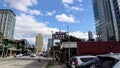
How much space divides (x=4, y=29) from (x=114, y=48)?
11697 cm

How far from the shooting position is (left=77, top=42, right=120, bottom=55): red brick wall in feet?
94.7

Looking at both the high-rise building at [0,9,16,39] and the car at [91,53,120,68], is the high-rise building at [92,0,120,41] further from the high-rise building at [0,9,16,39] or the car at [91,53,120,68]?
the car at [91,53,120,68]

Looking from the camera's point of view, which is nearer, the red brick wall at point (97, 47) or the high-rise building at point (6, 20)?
the red brick wall at point (97, 47)

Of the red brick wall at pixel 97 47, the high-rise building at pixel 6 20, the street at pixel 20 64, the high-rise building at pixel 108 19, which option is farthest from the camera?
the high-rise building at pixel 6 20

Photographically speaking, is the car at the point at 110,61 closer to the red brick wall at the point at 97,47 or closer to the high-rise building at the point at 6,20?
the red brick wall at the point at 97,47

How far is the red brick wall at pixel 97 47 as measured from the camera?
28.9 meters

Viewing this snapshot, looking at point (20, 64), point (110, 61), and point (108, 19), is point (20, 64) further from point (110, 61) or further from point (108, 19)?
point (108, 19)

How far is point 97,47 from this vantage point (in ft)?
95.6

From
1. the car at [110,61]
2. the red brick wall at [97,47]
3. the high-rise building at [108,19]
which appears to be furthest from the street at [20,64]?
the high-rise building at [108,19]

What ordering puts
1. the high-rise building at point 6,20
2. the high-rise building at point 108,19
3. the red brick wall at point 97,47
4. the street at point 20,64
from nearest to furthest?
1. the street at point 20,64
2. the red brick wall at point 97,47
3. the high-rise building at point 108,19
4. the high-rise building at point 6,20

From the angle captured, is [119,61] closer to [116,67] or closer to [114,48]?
[116,67]

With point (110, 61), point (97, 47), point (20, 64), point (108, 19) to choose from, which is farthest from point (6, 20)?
point (110, 61)

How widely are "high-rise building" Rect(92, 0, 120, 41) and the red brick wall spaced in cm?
8208

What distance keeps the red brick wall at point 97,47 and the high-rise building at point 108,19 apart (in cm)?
8208
